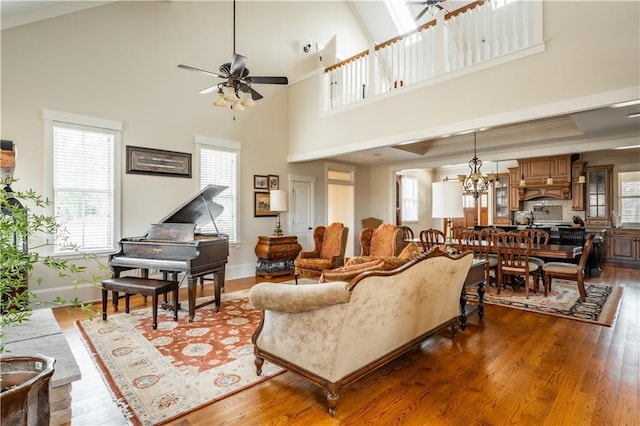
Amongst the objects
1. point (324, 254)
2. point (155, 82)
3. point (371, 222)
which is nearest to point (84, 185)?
point (155, 82)

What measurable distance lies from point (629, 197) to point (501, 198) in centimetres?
278

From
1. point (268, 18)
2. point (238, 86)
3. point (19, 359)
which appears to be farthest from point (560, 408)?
point (268, 18)

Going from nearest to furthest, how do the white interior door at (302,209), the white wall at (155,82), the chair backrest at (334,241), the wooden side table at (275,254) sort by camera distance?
1. the white wall at (155,82)
2. the chair backrest at (334,241)
3. the wooden side table at (275,254)
4. the white interior door at (302,209)

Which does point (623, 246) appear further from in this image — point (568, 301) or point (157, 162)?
point (157, 162)

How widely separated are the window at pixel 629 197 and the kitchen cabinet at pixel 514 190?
206 cm

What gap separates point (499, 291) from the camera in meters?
4.67

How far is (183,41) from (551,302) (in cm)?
674

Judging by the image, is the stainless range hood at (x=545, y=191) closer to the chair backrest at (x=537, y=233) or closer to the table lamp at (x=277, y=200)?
the chair backrest at (x=537, y=233)

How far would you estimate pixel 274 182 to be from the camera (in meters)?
6.62

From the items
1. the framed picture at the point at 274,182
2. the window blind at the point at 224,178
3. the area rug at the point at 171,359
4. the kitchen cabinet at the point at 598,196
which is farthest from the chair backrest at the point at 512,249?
the kitchen cabinet at the point at 598,196

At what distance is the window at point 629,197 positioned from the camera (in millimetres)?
7406

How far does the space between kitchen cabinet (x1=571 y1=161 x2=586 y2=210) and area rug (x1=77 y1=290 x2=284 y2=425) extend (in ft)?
27.0

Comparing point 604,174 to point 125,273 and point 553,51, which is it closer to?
Result: point 553,51

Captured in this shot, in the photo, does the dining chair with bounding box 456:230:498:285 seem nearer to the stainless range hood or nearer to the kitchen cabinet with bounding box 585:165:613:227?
the stainless range hood
